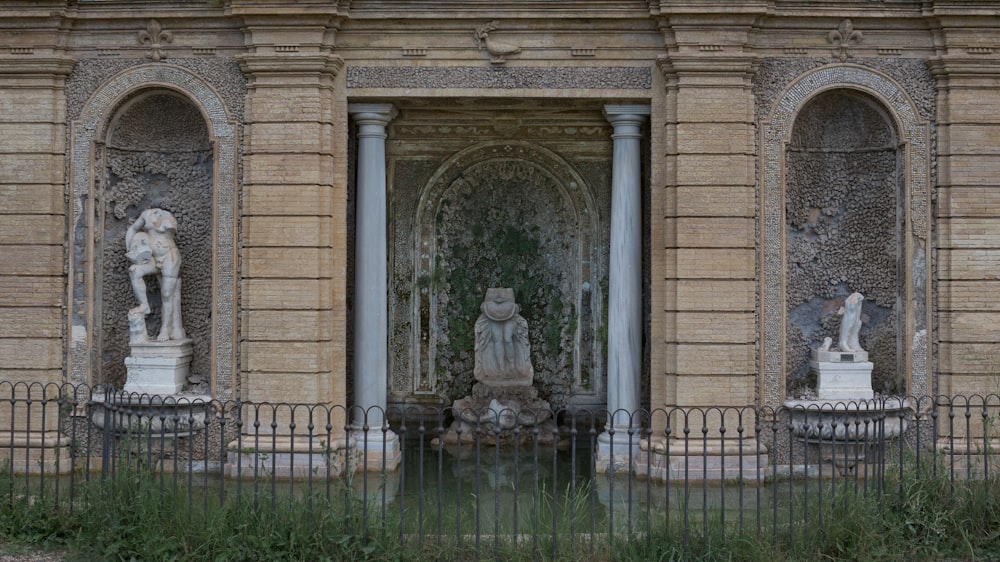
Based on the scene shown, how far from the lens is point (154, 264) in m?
11.0

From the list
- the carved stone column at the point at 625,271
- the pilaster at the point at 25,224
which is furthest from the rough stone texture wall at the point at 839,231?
the pilaster at the point at 25,224

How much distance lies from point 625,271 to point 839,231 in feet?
8.45

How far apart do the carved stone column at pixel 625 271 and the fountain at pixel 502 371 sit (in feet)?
5.81

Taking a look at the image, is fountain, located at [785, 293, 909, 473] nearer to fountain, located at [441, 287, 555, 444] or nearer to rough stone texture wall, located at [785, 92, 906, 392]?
rough stone texture wall, located at [785, 92, 906, 392]

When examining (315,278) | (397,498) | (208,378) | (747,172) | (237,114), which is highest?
(237,114)

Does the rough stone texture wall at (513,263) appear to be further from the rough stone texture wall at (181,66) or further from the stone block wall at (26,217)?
the stone block wall at (26,217)

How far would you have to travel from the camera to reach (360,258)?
1121cm

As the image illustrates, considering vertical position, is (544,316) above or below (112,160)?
below

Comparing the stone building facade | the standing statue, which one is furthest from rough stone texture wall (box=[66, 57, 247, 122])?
the standing statue

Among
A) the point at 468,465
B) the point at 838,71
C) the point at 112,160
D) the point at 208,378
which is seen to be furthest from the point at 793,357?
the point at 112,160

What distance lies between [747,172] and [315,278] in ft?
15.6

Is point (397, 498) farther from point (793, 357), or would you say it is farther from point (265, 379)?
point (793, 357)

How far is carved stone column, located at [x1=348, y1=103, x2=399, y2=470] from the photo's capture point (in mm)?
11125

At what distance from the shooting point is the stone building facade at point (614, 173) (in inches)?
408
